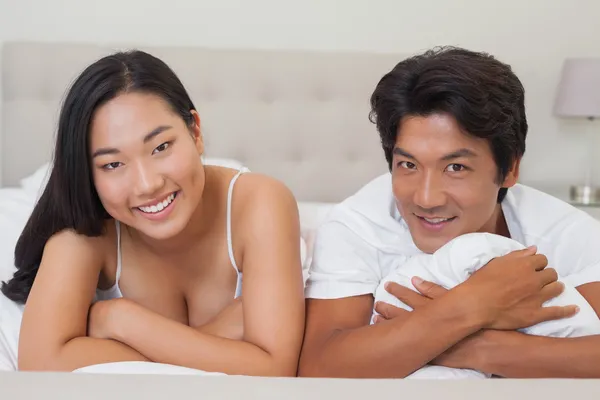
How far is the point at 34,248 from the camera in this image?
153 centimetres

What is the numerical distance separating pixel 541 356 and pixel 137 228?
77cm

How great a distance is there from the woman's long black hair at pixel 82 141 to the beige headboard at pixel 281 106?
1.55 meters

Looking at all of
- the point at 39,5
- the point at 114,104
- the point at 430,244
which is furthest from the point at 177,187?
the point at 39,5

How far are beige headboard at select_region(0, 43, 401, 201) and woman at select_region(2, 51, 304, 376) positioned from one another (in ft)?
5.07

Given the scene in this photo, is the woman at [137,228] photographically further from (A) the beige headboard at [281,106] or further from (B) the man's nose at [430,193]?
(A) the beige headboard at [281,106]

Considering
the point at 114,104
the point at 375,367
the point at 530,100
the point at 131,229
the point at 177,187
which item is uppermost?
the point at 530,100

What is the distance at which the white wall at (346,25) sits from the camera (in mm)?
3074

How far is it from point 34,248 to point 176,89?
1.46 ft

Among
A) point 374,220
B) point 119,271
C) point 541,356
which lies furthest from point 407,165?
point 119,271

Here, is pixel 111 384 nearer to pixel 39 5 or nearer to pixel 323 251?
pixel 323 251

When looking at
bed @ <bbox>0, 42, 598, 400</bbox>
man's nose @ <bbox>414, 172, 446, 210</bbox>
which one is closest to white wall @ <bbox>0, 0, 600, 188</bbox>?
bed @ <bbox>0, 42, 598, 400</bbox>

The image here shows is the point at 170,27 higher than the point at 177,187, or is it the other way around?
the point at 170,27

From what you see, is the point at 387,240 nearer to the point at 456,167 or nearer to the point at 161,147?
the point at 456,167

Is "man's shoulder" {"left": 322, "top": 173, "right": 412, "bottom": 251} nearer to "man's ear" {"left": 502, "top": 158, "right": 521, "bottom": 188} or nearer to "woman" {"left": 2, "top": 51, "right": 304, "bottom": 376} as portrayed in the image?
"woman" {"left": 2, "top": 51, "right": 304, "bottom": 376}
